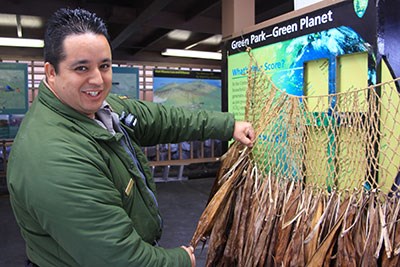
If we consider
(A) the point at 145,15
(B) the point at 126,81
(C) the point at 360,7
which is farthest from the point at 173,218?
(C) the point at 360,7

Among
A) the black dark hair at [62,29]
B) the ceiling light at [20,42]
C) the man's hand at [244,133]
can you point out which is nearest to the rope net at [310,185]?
the man's hand at [244,133]

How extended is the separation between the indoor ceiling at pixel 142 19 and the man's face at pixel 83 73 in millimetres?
3258

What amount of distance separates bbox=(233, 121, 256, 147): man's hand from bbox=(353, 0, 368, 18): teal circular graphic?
1.98ft

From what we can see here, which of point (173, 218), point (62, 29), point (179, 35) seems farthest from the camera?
point (179, 35)

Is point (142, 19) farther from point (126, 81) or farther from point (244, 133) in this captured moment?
point (244, 133)

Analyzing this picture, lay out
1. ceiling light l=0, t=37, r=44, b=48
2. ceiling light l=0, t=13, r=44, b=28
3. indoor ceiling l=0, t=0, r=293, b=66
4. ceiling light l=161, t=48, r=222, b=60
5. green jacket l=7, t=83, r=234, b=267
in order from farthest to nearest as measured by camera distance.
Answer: ceiling light l=161, t=48, r=222, b=60
ceiling light l=0, t=37, r=44, b=48
ceiling light l=0, t=13, r=44, b=28
indoor ceiling l=0, t=0, r=293, b=66
green jacket l=7, t=83, r=234, b=267

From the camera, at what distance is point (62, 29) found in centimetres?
109

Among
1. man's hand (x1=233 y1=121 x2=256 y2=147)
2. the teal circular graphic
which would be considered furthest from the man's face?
the teal circular graphic

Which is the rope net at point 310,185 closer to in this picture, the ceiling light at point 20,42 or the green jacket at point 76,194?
the green jacket at point 76,194

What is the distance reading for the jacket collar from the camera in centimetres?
114

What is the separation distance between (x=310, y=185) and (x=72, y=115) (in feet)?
2.71

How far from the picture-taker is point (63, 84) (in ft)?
3.70

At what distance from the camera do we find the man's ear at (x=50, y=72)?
3.74 feet

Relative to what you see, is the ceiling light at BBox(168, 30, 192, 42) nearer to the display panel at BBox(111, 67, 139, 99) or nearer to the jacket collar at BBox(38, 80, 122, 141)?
the display panel at BBox(111, 67, 139, 99)
